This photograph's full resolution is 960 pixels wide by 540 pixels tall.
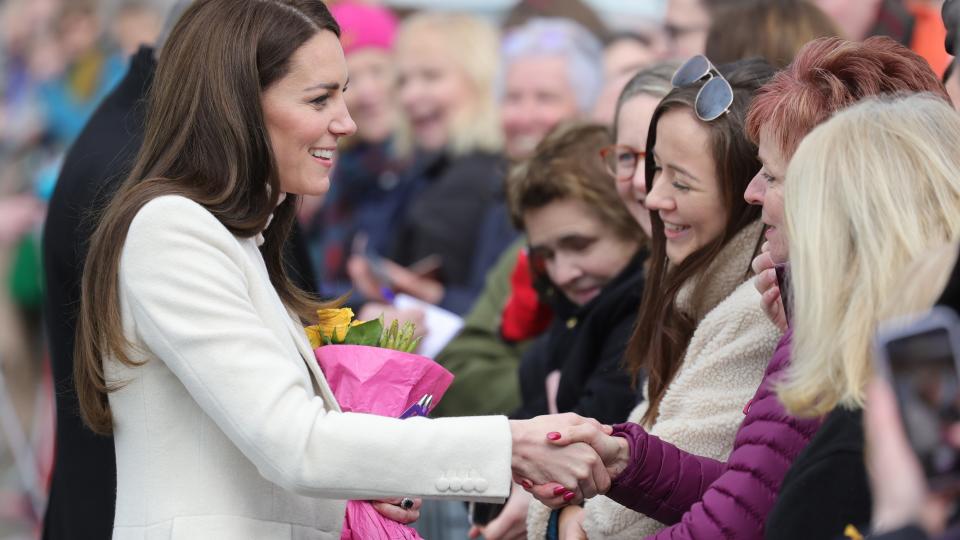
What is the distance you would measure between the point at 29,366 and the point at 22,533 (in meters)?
0.92

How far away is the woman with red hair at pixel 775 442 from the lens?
2.67 metres

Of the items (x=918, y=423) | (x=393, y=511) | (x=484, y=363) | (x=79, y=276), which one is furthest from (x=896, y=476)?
(x=484, y=363)

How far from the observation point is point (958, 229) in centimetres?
273

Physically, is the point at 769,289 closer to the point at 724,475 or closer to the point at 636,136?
the point at 724,475

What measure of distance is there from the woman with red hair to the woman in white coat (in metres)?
0.12

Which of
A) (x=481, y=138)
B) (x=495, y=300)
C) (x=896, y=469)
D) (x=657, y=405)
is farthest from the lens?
(x=481, y=138)

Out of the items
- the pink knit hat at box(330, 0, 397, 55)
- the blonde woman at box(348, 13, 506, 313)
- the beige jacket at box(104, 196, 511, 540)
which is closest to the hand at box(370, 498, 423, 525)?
the beige jacket at box(104, 196, 511, 540)

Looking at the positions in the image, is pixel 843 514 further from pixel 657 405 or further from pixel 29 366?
pixel 29 366

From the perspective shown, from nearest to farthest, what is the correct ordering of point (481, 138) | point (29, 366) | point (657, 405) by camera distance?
point (657, 405) → point (481, 138) → point (29, 366)

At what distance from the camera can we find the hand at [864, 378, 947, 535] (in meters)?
2.15

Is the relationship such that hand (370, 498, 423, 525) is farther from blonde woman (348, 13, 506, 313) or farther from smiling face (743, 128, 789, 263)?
blonde woman (348, 13, 506, 313)

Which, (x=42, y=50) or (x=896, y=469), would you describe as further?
(x=42, y=50)

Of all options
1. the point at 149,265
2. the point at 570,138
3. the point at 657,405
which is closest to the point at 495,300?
the point at 570,138

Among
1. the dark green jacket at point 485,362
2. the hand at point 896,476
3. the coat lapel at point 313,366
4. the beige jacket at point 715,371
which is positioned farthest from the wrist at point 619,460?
the dark green jacket at point 485,362
